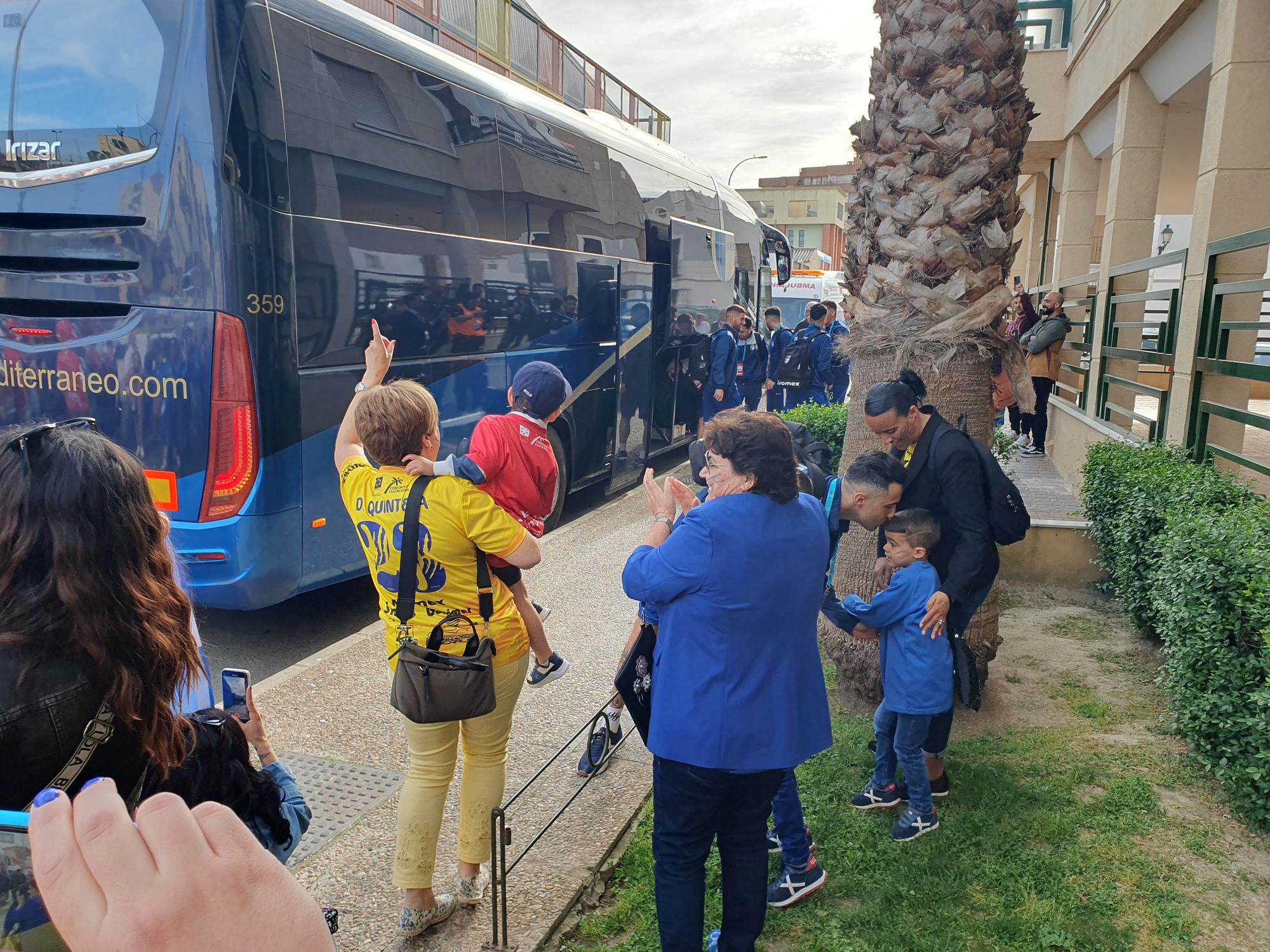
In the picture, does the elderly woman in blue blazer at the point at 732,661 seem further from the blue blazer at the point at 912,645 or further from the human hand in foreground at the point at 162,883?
the human hand in foreground at the point at 162,883

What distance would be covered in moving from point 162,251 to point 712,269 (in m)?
8.46

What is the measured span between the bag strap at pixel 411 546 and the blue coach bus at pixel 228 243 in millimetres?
2827

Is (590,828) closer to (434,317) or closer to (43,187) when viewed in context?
(434,317)

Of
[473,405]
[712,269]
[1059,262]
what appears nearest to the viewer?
[473,405]

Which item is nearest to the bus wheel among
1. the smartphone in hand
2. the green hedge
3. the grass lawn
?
the grass lawn

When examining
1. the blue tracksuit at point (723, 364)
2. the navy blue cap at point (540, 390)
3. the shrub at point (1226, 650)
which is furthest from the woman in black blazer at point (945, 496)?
the blue tracksuit at point (723, 364)

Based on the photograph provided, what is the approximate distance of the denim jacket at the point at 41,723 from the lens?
150cm

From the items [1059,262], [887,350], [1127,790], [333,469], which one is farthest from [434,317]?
[1059,262]

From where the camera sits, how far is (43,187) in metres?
5.32

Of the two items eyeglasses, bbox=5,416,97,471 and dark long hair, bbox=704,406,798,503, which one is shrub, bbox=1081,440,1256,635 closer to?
dark long hair, bbox=704,406,798,503

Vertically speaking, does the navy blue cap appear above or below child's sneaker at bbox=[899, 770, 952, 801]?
above

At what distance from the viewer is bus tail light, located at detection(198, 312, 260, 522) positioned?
17.2 feet

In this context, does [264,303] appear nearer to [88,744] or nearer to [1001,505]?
[1001,505]

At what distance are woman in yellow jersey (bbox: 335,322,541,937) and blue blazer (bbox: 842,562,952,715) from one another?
1.36 metres
